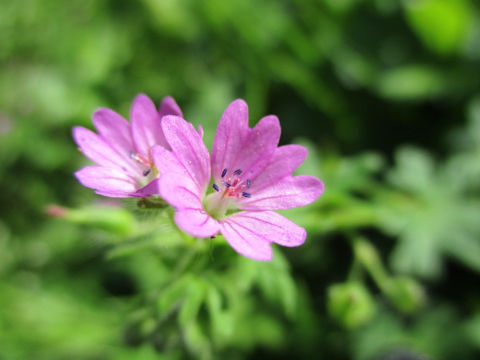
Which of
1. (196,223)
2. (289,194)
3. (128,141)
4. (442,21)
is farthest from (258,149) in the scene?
(442,21)

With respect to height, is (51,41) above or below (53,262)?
above

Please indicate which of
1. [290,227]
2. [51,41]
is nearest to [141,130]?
[290,227]

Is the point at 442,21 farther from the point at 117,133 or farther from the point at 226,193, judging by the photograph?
the point at 117,133

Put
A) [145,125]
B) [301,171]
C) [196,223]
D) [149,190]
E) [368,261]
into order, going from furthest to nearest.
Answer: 1. [301,171]
2. [368,261]
3. [145,125]
4. [149,190]
5. [196,223]

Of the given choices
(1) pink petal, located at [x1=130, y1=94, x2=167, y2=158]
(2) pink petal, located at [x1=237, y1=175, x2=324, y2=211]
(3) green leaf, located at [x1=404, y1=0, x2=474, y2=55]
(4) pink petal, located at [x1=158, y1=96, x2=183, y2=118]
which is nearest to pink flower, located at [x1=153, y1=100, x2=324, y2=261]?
(2) pink petal, located at [x1=237, y1=175, x2=324, y2=211]

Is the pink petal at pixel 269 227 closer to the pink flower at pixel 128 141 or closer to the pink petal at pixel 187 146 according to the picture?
the pink petal at pixel 187 146

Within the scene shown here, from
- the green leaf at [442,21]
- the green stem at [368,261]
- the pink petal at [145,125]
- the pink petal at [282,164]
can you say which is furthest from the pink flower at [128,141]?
the green leaf at [442,21]

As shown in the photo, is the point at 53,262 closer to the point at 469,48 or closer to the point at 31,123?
the point at 31,123
